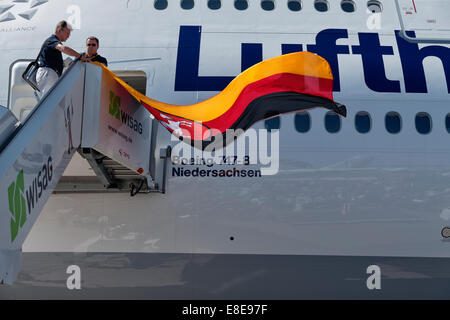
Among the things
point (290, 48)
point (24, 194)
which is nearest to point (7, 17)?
point (290, 48)

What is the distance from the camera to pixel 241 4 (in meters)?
7.96

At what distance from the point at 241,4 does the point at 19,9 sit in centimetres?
330

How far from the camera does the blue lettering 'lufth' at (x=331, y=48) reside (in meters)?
7.49

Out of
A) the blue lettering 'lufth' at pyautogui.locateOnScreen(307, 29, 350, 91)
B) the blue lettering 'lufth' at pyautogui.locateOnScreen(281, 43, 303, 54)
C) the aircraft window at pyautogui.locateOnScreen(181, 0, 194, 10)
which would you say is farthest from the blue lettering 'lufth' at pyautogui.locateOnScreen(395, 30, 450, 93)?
the aircraft window at pyautogui.locateOnScreen(181, 0, 194, 10)

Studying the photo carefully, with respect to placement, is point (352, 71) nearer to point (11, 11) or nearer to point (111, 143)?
point (111, 143)

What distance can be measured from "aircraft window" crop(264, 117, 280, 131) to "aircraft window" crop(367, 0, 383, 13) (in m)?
2.36

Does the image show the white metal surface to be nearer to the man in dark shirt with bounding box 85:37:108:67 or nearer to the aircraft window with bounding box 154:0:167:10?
the man in dark shirt with bounding box 85:37:108:67

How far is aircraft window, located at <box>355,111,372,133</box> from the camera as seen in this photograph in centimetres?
741

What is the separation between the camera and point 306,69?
7.33m

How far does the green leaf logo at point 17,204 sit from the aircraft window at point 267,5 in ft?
16.2

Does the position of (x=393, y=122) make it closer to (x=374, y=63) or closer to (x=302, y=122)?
(x=374, y=63)

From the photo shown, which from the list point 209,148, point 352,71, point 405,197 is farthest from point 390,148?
point 209,148

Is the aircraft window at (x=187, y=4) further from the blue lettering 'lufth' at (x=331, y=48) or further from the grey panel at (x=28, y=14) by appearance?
the grey panel at (x=28, y=14)

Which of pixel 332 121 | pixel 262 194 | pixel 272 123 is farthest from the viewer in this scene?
pixel 332 121
